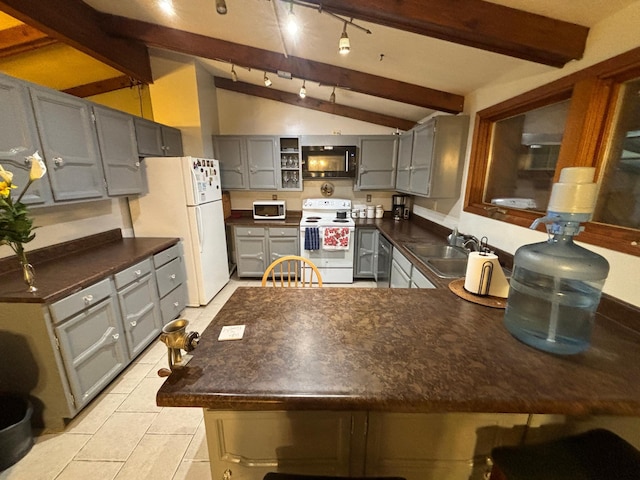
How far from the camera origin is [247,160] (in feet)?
12.2

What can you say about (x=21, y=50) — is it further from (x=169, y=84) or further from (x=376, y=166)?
(x=376, y=166)

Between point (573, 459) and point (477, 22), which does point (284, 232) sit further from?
point (573, 459)

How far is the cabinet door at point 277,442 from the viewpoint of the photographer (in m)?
0.88

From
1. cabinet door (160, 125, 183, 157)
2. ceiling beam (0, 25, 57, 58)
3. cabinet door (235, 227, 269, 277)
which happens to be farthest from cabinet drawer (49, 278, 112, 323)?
ceiling beam (0, 25, 57, 58)

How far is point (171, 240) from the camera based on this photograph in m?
A: 2.74

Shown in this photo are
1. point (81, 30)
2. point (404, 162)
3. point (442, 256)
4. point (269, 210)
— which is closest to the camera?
point (81, 30)

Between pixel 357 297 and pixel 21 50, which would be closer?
pixel 357 297

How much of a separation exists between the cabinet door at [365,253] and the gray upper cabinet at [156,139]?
256cm

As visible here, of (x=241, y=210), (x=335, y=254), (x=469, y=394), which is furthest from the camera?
(x=241, y=210)

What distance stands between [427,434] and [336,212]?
10.7 ft

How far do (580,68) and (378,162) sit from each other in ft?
7.82

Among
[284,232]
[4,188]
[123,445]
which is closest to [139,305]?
[123,445]

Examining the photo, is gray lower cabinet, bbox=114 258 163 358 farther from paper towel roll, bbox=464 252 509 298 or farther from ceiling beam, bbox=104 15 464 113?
paper towel roll, bbox=464 252 509 298

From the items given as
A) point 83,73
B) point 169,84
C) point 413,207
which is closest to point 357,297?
point 413,207
